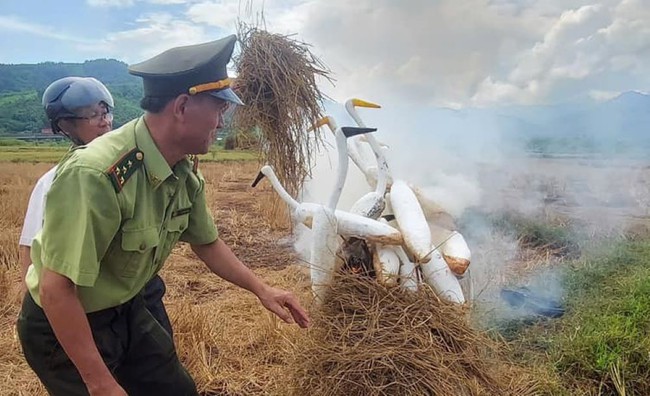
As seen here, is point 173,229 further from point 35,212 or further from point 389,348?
point 389,348

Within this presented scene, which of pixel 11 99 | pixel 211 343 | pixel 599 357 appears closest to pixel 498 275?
pixel 599 357

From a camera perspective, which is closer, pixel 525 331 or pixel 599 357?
pixel 599 357

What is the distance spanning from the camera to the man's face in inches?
71.0

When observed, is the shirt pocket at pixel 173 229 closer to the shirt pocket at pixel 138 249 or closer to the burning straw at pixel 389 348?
the shirt pocket at pixel 138 249

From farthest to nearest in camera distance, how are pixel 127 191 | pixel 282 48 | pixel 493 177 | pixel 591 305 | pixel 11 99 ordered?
1. pixel 11 99
2. pixel 493 177
3. pixel 591 305
4. pixel 282 48
5. pixel 127 191

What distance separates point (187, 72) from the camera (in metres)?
1.79

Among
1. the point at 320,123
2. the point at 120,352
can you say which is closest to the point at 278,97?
the point at 320,123

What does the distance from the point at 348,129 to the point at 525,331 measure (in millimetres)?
2714

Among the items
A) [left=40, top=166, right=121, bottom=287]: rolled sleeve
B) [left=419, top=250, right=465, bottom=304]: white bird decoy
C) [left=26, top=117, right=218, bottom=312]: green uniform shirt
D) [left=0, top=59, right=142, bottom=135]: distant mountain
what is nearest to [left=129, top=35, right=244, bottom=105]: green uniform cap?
[left=26, top=117, right=218, bottom=312]: green uniform shirt

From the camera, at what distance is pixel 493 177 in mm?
7605

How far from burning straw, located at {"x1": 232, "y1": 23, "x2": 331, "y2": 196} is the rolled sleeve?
1510 mm

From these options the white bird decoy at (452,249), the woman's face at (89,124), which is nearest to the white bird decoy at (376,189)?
the white bird decoy at (452,249)

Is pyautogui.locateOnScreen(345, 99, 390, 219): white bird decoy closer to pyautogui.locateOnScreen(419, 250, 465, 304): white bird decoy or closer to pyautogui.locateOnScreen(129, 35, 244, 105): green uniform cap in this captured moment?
pyautogui.locateOnScreen(419, 250, 465, 304): white bird decoy

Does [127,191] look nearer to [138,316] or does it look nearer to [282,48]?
[138,316]
